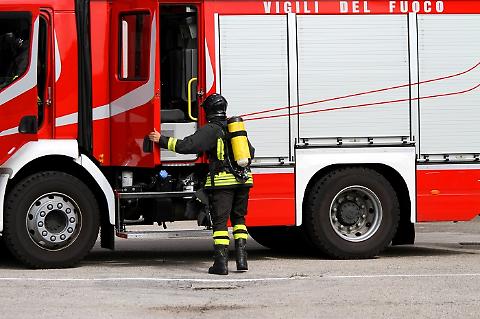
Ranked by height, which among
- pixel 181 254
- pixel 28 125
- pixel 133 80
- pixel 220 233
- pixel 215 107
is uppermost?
pixel 133 80

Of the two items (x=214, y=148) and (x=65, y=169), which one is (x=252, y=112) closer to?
(x=214, y=148)

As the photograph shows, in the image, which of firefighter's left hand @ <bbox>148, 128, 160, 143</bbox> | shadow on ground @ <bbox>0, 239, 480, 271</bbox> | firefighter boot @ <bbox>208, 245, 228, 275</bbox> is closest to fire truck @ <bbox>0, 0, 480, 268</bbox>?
firefighter's left hand @ <bbox>148, 128, 160, 143</bbox>

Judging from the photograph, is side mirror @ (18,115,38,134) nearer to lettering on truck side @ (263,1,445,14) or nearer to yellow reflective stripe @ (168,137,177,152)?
yellow reflective stripe @ (168,137,177,152)

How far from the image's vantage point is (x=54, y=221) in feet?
41.5

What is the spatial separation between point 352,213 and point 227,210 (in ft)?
5.90

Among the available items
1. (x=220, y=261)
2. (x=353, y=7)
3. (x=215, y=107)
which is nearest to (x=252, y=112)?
(x=215, y=107)

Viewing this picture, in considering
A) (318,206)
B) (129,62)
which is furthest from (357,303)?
(129,62)

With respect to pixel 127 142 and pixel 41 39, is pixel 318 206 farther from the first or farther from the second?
pixel 41 39

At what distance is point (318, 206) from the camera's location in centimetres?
1337

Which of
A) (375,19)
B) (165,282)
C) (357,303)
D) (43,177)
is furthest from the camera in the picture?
(375,19)

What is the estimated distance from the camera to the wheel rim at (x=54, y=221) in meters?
12.5

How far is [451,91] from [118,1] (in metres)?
3.72

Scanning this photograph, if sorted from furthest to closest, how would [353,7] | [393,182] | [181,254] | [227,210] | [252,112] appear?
[181,254], [393,182], [353,7], [252,112], [227,210]

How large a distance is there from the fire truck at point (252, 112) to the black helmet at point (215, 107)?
1.73ft
